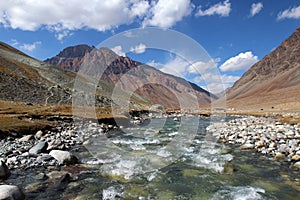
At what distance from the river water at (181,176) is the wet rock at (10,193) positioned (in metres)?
0.60

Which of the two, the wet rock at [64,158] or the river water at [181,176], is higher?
the wet rock at [64,158]

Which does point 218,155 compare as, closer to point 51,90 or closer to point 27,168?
point 27,168

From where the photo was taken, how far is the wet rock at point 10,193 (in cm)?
717

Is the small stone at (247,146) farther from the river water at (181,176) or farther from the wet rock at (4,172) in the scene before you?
the wet rock at (4,172)

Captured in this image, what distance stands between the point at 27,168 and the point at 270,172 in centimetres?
1223

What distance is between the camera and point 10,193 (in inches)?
291

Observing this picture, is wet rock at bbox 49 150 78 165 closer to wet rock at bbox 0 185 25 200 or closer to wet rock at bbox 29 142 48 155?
wet rock at bbox 29 142 48 155

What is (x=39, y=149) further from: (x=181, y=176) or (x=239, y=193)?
(x=239, y=193)

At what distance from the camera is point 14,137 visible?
1703 centimetres

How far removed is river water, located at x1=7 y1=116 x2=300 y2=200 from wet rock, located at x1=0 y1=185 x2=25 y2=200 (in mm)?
601

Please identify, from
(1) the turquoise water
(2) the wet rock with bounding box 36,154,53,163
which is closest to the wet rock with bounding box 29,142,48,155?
(2) the wet rock with bounding box 36,154,53,163

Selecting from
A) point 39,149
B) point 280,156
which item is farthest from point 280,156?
point 39,149

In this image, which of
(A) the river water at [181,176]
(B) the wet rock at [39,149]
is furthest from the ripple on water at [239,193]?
(B) the wet rock at [39,149]

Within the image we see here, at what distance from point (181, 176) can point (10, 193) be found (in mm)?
7222
